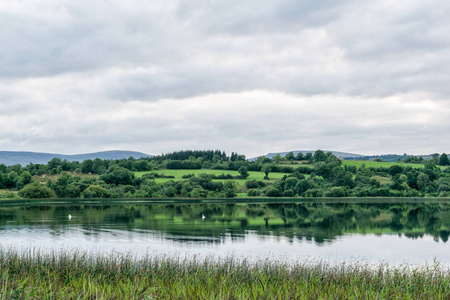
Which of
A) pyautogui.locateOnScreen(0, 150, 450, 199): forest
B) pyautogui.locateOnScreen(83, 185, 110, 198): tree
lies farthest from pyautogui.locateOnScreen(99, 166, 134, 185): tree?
pyautogui.locateOnScreen(83, 185, 110, 198): tree

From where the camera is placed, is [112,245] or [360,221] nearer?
[112,245]

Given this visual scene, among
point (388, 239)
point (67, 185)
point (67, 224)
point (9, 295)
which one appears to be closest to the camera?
point (9, 295)

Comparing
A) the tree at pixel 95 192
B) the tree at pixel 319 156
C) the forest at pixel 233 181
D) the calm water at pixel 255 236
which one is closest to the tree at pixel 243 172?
the forest at pixel 233 181

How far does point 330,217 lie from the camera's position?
69.6 m

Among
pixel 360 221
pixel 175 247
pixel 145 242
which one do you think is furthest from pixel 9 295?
pixel 360 221

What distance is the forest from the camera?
114188 mm

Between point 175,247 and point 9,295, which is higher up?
point 9,295

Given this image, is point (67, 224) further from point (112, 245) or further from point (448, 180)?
point (448, 180)

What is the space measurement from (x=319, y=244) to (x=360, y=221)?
26164 millimetres

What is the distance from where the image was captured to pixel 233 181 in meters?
121

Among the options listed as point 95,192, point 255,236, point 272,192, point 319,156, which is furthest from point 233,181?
point 255,236

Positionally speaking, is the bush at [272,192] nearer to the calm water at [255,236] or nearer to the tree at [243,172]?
the tree at [243,172]

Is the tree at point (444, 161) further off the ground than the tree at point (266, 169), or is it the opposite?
the tree at point (444, 161)

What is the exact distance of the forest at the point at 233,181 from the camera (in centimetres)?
11419
